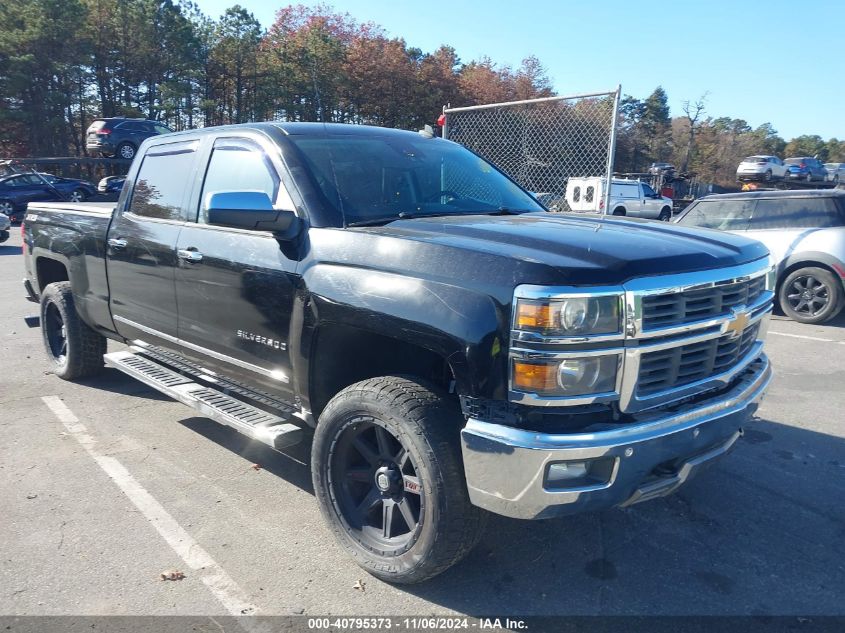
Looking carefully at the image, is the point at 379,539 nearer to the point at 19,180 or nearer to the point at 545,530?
the point at 545,530

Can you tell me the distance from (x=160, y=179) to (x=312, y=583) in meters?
3.00

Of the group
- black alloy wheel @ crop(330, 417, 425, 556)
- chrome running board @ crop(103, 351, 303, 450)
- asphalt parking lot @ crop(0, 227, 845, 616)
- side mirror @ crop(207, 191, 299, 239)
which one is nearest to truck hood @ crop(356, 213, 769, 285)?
side mirror @ crop(207, 191, 299, 239)

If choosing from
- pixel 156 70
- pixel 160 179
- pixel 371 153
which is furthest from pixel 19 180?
pixel 371 153

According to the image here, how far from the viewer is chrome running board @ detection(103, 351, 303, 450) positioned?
131 inches

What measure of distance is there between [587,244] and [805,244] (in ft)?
24.2

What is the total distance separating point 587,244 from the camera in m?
2.71

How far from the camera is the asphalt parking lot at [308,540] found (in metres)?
2.81

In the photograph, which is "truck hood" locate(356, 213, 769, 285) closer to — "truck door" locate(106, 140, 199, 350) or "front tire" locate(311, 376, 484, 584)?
"front tire" locate(311, 376, 484, 584)

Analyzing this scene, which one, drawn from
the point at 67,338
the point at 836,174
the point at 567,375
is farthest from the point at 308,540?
the point at 836,174

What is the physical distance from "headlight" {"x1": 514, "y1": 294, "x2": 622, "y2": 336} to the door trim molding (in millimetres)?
1495

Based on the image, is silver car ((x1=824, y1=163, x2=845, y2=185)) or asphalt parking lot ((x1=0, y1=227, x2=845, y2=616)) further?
silver car ((x1=824, y1=163, x2=845, y2=185))

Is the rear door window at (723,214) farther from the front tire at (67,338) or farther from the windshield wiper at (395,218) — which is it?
the front tire at (67,338)

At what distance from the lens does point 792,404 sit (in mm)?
5359

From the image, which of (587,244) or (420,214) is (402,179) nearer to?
(420,214)
